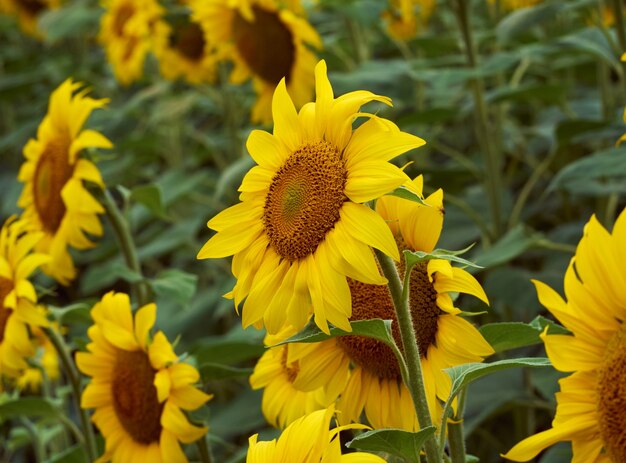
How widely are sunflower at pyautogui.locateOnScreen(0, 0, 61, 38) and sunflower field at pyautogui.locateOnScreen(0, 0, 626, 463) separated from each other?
1.00m

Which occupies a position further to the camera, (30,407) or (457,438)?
(30,407)

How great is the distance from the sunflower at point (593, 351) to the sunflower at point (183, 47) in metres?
1.95

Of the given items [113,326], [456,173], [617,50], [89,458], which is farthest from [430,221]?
[456,173]

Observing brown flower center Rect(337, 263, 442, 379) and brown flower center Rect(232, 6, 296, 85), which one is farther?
brown flower center Rect(232, 6, 296, 85)

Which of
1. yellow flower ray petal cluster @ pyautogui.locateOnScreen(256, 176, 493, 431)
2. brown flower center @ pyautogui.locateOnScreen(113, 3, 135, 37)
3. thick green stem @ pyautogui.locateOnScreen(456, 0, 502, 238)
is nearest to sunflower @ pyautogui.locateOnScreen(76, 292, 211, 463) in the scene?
yellow flower ray petal cluster @ pyautogui.locateOnScreen(256, 176, 493, 431)

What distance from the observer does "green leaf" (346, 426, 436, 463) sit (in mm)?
843

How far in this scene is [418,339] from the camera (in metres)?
0.98

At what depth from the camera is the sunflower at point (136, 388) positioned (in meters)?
1.22

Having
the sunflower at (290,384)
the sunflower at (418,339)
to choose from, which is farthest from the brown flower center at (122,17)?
the sunflower at (418,339)

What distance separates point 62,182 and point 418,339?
775 millimetres

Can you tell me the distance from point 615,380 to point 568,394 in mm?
46

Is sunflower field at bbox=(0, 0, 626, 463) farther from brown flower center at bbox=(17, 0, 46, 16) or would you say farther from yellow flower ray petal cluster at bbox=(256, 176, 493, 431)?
brown flower center at bbox=(17, 0, 46, 16)

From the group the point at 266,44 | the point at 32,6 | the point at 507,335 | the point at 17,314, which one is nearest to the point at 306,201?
the point at 507,335

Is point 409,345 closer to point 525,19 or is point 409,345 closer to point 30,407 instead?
point 30,407
